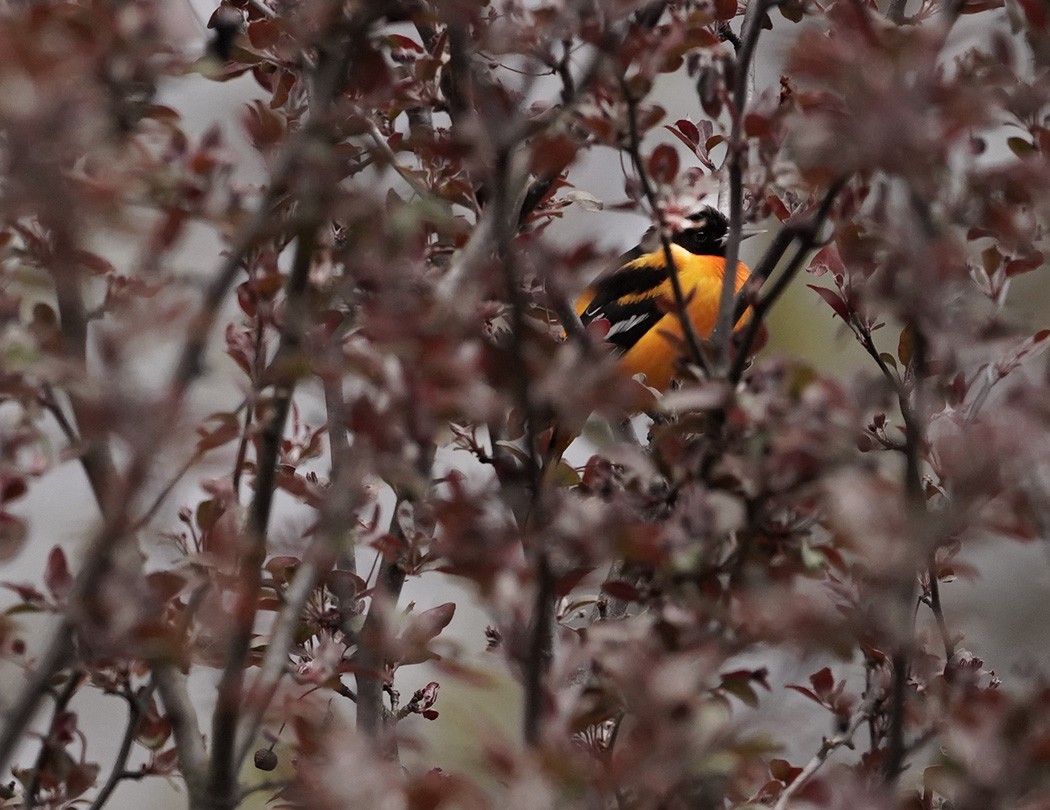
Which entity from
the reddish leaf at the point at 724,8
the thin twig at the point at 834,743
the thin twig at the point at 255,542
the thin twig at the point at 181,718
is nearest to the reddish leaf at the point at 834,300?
the reddish leaf at the point at 724,8

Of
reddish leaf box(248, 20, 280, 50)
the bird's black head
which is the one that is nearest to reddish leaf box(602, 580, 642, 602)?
reddish leaf box(248, 20, 280, 50)

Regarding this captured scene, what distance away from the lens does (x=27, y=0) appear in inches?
69.1

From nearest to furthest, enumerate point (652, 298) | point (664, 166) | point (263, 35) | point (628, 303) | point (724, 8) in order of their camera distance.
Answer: point (664, 166) < point (263, 35) < point (724, 8) < point (652, 298) < point (628, 303)

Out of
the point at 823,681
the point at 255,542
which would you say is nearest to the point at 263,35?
the point at 255,542

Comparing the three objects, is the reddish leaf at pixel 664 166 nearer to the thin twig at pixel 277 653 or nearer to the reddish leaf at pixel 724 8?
the thin twig at pixel 277 653

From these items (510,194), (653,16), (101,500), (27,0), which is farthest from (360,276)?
(653,16)

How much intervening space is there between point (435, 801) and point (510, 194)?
2.53ft

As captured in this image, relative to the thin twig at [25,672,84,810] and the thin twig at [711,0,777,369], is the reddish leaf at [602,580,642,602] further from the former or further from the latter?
the thin twig at [25,672,84,810]

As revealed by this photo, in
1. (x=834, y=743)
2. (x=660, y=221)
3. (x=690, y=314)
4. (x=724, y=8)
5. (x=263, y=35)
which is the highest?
(x=690, y=314)

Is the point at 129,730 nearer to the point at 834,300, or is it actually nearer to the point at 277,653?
the point at 277,653

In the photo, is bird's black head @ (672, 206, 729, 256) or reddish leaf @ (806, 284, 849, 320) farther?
bird's black head @ (672, 206, 729, 256)

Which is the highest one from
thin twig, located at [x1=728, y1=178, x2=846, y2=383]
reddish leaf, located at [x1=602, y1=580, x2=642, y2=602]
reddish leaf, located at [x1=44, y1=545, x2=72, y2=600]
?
thin twig, located at [x1=728, y1=178, x2=846, y2=383]

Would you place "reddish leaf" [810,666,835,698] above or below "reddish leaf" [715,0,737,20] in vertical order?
below

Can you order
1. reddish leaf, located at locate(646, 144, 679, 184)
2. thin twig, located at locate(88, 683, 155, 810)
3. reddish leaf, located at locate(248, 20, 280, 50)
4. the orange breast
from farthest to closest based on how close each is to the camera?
the orange breast, reddish leaf, located at locate(248, 20, 280, 50), thin twig, located at locate(88, 683, 155, 810), reddish leaf, located at locate(646, 144, 679, 184)
